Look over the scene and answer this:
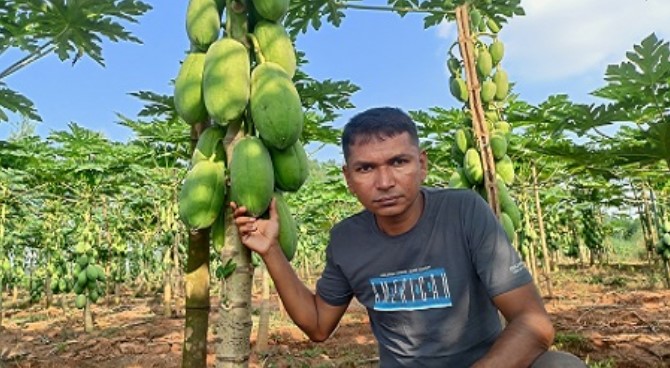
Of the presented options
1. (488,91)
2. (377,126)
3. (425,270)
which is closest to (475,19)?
(488,91)

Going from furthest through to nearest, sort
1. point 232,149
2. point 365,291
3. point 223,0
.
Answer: point 365,291
point 223,0
point 232,149

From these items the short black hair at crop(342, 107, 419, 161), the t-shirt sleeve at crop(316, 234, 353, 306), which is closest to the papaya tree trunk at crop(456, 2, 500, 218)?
the t-shirt sleeve at crop(316, 234, 353, 306)

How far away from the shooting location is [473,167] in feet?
10.6

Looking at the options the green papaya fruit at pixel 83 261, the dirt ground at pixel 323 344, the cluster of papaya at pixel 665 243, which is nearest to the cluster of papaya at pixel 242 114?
the dirt ground at pixel 323 344

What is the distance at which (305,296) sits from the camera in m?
2.06

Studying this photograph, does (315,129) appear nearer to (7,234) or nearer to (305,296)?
(305,296)

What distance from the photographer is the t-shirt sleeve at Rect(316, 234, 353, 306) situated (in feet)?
6.98

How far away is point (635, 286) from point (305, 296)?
15.7m

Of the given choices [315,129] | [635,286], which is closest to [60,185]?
[315,129]

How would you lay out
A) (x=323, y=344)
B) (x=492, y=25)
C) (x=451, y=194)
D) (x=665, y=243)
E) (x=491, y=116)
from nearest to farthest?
(x=451, y=194) < (x=491, y=116) < (x=492, y=25) < (x=323, y=344) < (x=665, y=243)

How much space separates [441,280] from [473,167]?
150 cm

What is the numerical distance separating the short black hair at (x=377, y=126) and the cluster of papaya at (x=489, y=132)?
4.81ft

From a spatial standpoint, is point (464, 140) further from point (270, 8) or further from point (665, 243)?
point (665, 243)

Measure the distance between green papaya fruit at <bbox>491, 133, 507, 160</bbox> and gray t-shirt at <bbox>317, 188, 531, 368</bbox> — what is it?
157 cm
